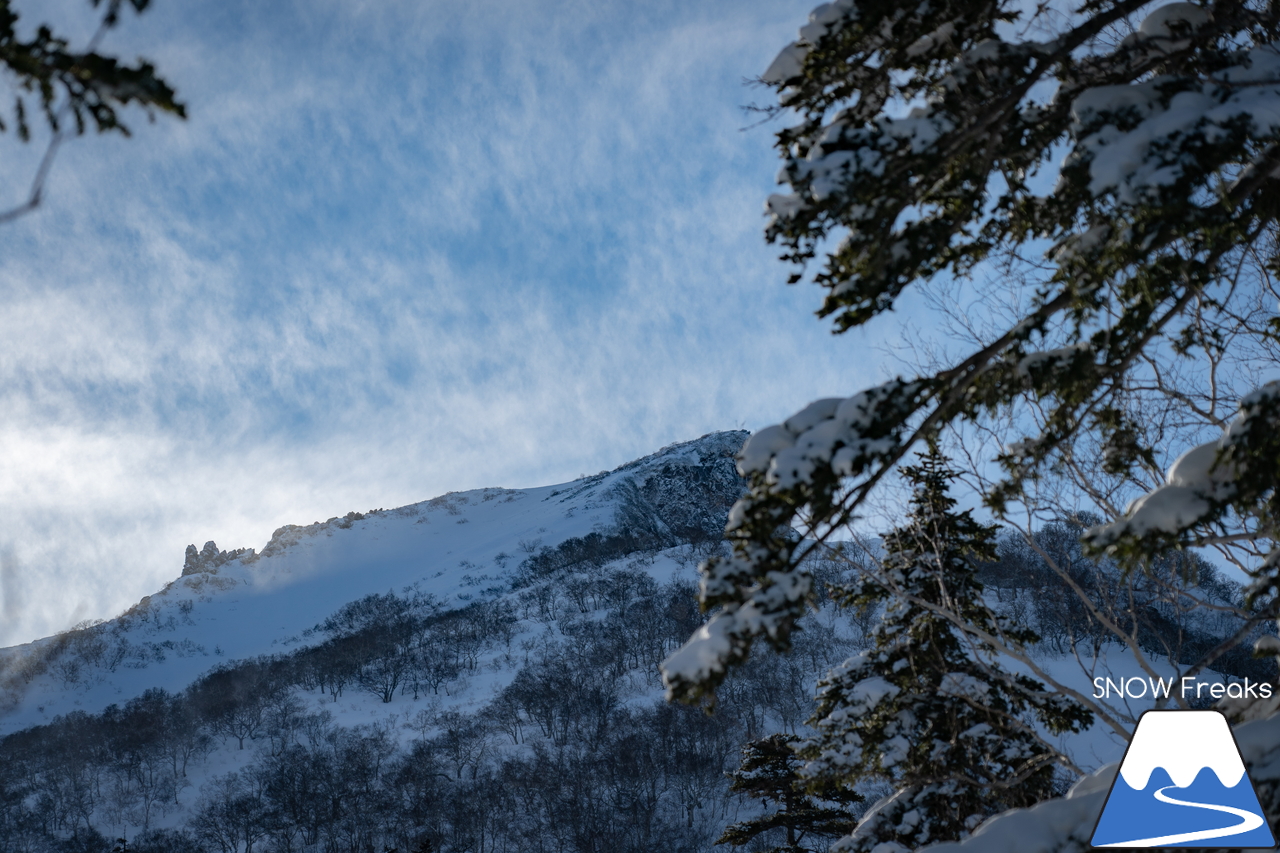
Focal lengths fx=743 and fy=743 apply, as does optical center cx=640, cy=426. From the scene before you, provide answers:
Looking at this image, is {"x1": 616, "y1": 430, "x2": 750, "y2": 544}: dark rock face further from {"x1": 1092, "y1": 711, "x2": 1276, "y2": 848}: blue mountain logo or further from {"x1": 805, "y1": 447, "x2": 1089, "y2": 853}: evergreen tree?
{"x1": 1092, "y1": 711, "x2": 1276, "y2": 848}: blue mountain logo

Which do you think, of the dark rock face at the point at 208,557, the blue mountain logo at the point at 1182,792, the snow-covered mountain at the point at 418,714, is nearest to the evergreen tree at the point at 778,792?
the snow-covered mountain at the point at 418,714

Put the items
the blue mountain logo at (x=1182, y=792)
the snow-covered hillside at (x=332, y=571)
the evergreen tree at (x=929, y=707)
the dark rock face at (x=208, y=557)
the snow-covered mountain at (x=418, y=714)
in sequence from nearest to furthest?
the blue mountain logo at (x=1182, y=792), the evergreen tree at (x=929, y=707), the snow-covered mountain at (x=418, y=714), the snow-covered hillside at (x=332, y=571), the dark rock face at (x=208, y=557)

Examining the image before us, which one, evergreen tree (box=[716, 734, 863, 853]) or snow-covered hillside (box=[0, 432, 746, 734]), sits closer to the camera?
evergreen tree (box=[716, 734, 863, 853])

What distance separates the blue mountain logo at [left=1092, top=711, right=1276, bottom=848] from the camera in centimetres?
314

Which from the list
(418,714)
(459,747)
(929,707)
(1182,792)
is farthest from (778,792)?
(418,714)

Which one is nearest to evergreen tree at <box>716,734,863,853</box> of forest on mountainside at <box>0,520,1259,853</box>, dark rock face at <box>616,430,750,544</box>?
forest on mountainside at <box>0,520,1259,853</box>

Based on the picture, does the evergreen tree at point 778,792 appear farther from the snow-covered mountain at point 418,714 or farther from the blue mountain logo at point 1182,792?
the blue mountain logo at point 1182,792

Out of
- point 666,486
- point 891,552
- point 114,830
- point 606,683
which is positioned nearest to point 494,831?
point 606,683

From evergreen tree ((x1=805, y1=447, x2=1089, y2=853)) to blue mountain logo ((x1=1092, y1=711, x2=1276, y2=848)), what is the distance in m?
3.69

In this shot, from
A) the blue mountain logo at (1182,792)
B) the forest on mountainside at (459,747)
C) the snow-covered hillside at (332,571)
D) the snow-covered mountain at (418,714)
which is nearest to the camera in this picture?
the blue mountain logo at (1182,792)

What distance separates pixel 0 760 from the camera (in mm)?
61562

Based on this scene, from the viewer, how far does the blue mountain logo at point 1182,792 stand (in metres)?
3.14

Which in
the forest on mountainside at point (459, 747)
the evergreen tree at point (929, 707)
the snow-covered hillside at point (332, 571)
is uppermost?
the snow-covered hillside at point (332, 571)

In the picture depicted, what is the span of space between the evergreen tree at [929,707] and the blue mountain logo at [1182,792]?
12.1ft
